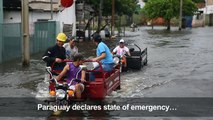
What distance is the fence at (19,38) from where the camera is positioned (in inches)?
834

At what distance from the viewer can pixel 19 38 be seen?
75.4ft

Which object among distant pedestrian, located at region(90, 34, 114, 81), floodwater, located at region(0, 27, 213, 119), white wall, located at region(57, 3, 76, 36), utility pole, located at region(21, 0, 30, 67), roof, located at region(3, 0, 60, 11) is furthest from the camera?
white wall, located at region(57, 3, 76, 36)

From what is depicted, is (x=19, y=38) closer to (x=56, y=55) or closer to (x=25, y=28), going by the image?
(x=25, y=28)

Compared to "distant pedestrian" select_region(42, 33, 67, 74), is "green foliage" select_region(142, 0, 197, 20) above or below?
above

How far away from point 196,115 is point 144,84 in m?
4.82

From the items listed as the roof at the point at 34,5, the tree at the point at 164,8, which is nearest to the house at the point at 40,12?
the roof at the point at 34,5

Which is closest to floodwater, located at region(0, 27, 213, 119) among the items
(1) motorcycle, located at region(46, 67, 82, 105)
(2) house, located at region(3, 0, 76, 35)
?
(1) motorcycle, located at region(46, 67, 82, 105)

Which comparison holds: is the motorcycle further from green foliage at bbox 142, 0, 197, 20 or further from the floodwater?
green foliage at bbox 142, 0, 197, 20

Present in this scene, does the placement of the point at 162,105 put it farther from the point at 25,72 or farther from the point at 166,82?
the point at 25,72

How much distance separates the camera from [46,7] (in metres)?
32.4

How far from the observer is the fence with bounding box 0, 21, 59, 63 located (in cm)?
2117

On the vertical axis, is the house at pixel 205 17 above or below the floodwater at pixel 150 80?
above

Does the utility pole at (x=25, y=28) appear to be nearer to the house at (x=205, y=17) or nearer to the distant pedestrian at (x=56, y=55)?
the distant pedestrian at (x=56, y=55)

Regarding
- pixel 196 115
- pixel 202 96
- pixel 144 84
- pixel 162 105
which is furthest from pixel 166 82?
pixel 196 115
